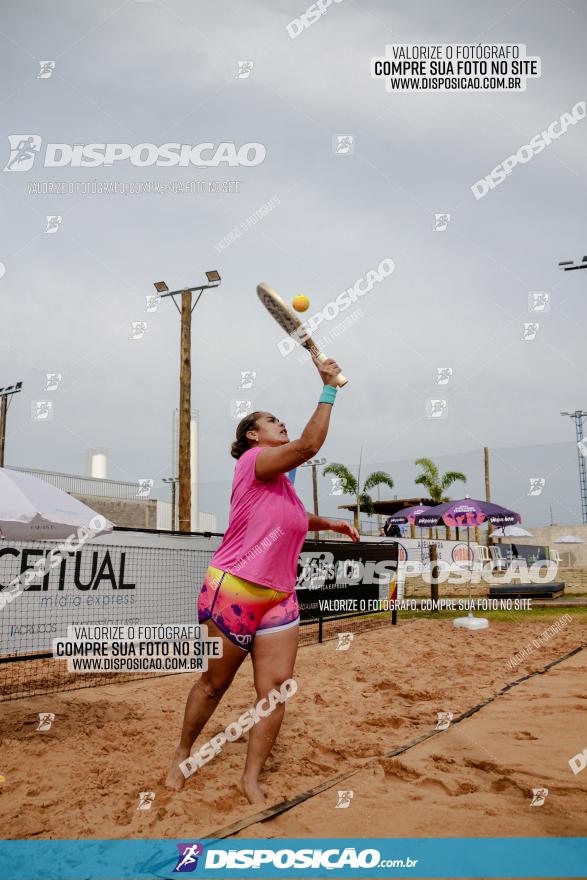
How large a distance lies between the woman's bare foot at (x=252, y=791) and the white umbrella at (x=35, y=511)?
2059 mm

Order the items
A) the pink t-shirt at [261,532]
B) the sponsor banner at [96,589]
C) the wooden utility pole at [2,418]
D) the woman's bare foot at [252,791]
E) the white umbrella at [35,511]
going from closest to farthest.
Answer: the woman's bare foot at [252,791], the pink t-shirt at [261,532], the white umbrella at [35,511], the sponsor banner at [96,589], the wooden utility pole at [2,418]

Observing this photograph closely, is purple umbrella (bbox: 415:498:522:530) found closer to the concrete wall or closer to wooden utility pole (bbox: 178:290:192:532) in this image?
wooden utility pole (bbox: 178:290:192:532)

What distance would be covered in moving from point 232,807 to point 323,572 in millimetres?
7425

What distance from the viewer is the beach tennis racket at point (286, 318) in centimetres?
346

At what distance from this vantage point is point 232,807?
3.02m

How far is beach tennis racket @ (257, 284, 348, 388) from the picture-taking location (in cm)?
346

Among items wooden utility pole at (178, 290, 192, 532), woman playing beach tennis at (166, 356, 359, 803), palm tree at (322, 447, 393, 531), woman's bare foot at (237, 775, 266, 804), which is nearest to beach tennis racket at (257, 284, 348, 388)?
woman playing beach tennis at (166, 356, 359, 803)

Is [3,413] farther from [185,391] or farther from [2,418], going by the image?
[185,391]

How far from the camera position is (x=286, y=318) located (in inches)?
147

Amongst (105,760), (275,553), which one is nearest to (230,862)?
(275,553)

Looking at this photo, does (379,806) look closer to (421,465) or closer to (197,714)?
(197,714)

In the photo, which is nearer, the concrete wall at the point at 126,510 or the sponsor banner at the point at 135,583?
the sponsor banner at the point at 135,583

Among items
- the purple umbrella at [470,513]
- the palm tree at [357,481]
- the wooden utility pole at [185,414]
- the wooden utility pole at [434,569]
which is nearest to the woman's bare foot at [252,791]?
the purple umbrella at [470,513]

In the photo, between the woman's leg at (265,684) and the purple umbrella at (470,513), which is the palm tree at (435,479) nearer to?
the purple umbrella at (470,513)
